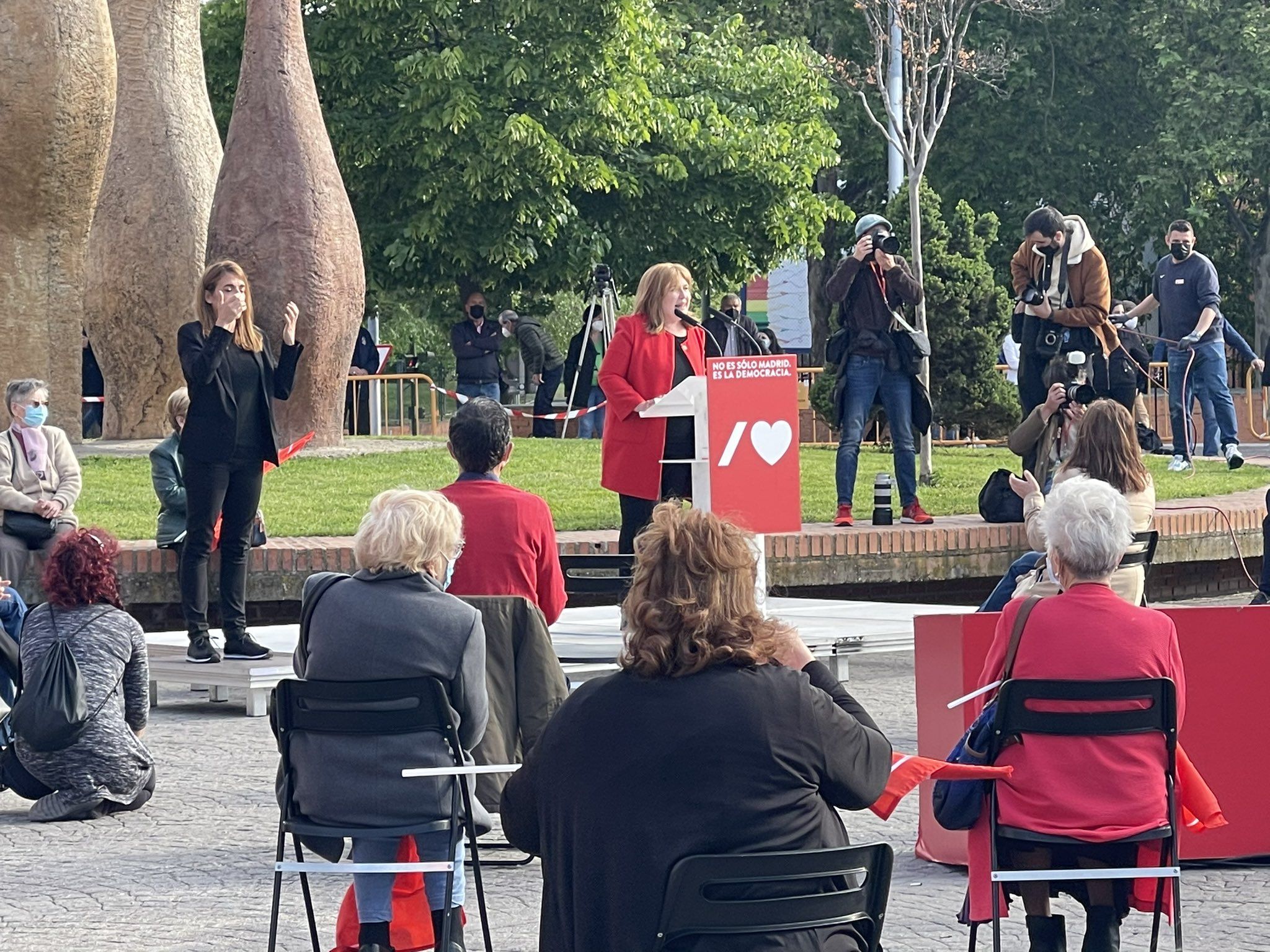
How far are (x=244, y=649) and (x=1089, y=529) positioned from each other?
229 inches

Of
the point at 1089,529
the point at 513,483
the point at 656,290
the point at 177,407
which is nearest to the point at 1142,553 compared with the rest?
the point at 1089,529

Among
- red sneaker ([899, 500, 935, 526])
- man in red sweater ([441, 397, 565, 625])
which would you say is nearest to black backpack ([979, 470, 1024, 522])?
red sneaker ([899, 500, 935, 526])

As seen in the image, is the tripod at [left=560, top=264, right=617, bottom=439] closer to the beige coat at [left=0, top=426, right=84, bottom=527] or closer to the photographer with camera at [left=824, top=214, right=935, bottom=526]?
the photographer with camera at [left=824, top=214, right=935, bottom=526]

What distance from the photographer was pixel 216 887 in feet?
21.6

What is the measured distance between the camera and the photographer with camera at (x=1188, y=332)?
17.5 m

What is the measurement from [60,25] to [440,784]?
12510 millimetres

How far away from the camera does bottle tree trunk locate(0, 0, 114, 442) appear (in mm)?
16312

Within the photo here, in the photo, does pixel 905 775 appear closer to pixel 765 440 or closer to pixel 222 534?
pixel 765 440

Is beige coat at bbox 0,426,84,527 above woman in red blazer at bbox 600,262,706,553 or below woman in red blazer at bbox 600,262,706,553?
below

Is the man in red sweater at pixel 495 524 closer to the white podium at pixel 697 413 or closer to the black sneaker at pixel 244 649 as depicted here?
the white podium at pixel 697 413

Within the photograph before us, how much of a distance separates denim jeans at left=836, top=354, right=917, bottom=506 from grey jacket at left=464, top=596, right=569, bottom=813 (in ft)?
23.2

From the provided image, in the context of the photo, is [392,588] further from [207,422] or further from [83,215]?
[83,215]

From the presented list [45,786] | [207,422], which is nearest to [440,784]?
[45,786]

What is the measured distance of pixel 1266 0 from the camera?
34906 mm
